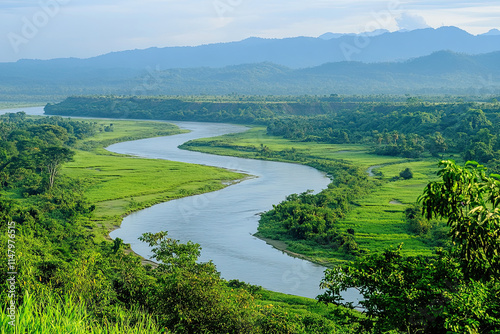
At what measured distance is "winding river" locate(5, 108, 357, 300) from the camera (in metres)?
27.4

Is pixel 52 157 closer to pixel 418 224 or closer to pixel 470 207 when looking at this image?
pixel 418 224

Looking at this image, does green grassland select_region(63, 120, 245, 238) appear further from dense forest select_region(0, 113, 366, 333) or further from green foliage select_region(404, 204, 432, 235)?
green foliage select_region(404, 204, 432, 235)

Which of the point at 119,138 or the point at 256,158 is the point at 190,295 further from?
the point at 119,138

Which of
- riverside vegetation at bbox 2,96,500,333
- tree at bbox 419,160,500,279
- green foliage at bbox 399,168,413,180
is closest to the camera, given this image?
tree at bbox 419,160,500,279

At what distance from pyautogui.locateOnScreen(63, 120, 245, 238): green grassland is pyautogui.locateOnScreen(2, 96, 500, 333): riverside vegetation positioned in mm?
10769

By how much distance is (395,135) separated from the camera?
7606 centimetres

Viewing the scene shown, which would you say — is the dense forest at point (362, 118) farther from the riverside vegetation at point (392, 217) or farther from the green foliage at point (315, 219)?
the green foliage at point (315, 219)

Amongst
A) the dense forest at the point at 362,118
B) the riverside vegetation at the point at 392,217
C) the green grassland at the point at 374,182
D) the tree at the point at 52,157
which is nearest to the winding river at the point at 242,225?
the riverside vegetation at the point at 392,217

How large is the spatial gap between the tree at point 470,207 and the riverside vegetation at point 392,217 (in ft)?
0.06

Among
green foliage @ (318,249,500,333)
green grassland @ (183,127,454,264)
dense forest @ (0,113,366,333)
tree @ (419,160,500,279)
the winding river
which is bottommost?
the winding river

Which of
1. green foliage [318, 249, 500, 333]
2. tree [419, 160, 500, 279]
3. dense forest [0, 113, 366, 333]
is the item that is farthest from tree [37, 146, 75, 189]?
tree [419, 160, 500, 279]

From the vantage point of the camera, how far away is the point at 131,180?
5194 centimetres

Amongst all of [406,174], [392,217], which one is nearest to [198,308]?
[392,217]

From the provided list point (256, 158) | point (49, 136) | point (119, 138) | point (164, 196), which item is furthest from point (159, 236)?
point (119, 138)
